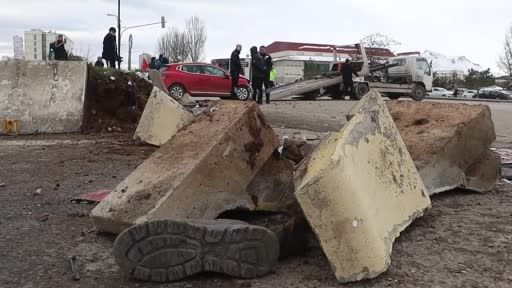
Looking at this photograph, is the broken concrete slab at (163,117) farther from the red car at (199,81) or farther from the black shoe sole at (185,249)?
the red car at (199,81)

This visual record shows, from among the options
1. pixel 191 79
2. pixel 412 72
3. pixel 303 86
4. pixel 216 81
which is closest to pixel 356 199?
pixel 191 79

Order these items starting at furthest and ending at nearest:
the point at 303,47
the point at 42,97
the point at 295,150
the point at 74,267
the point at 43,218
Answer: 1. the point at 303,47
2. the point at 42,97
3. the point at 295,150
4. the point at 43,218
5. the point at 74,267

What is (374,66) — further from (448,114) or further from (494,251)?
(494,251)

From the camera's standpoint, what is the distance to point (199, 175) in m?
3.84

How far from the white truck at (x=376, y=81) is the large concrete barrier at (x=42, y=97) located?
11365 mm

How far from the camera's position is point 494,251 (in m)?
3.53

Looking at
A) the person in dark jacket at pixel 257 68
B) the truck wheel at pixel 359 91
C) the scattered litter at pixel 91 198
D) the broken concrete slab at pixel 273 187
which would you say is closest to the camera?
the broken concrete slab at pixel 273 187

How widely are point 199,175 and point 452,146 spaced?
7.69 feet

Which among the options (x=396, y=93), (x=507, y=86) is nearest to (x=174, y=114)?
(x=396, y=93)

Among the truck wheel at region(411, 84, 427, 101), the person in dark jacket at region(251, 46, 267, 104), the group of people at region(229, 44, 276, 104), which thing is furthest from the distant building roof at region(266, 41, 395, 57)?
the person in dark jacket at region(251, 46, 267, 104)

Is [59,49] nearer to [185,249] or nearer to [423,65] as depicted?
[185,249]

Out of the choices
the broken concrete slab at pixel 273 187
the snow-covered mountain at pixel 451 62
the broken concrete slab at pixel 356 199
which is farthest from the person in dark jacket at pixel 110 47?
the snow-covered mountain at pixel 451 62

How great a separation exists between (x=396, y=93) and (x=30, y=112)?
1818cm

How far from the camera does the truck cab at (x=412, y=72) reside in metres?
25.4
